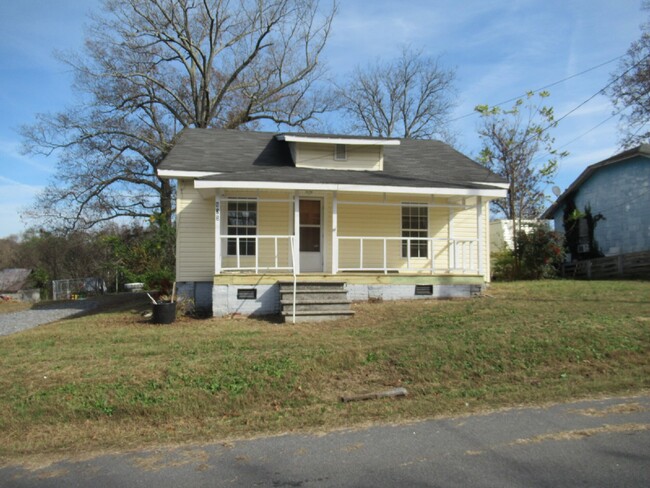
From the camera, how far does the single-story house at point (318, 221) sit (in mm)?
11984

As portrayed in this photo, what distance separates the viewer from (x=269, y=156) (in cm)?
→ 1519

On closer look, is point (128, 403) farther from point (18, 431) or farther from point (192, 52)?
point (192, 52)

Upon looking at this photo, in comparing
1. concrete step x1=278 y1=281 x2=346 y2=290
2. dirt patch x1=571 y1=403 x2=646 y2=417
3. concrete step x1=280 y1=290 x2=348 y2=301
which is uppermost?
concrete step x1=278 y1=281 x2=346 y2=290

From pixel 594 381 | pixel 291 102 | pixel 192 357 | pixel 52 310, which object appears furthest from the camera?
pixel 291 102

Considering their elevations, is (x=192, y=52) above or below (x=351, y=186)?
above

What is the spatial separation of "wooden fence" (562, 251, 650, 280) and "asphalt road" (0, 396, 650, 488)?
15472 mm

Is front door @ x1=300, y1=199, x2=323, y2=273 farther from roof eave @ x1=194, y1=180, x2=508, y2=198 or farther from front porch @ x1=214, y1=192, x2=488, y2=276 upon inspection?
roof eave @ x1=194, y1=180, x2=508, y2=198

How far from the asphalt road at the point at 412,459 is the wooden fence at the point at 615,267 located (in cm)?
1547

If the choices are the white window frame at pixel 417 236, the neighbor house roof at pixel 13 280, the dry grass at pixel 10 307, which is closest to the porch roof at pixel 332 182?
the white window frame at pixel 417 236

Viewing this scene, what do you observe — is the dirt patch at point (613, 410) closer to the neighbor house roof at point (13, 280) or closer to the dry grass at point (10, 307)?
the dry grass at point (10, 307)

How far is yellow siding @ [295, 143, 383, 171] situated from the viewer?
14469mm

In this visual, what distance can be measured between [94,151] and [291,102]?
11857mm

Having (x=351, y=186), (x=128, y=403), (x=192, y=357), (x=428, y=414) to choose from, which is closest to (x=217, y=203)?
(x=351, y=186)

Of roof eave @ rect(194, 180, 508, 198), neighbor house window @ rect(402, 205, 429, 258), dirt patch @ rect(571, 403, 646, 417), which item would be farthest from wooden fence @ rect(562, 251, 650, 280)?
dirt patch @ rect(571, 403, 646, 417)
